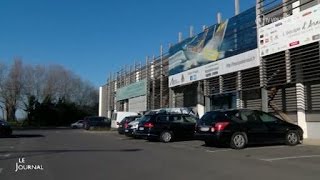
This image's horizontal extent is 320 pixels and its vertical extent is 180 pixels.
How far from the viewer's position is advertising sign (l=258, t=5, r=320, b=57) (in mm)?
22172

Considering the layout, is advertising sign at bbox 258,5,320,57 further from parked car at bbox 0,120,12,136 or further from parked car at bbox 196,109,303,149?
parked car at bbox 0,120,12,136

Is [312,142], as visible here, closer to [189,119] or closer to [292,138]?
[292,138]

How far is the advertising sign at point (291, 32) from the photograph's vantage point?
22172mm

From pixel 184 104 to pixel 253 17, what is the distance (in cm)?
1289

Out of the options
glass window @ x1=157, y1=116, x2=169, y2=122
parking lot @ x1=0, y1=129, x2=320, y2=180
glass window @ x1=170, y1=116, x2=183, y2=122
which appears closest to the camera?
parking lot @ x1=0, y1=129, x2=320, y2=180

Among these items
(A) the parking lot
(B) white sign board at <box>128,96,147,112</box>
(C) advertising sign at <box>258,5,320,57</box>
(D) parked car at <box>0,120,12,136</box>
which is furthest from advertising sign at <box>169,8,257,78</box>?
(D) parked car at <box>0,120,12,136</box>

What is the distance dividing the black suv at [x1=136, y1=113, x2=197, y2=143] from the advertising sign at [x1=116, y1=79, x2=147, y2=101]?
2241cm

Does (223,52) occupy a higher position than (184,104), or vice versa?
(223,52)

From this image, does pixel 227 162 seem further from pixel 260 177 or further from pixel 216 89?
pixel 216 89

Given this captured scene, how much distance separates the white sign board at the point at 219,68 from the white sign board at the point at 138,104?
8507mm

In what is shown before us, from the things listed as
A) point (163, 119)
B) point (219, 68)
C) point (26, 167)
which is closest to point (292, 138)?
point (163, 119)

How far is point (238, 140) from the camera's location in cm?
1864

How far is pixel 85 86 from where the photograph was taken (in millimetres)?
88812

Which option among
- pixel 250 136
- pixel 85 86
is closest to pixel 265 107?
pixel 250 136
